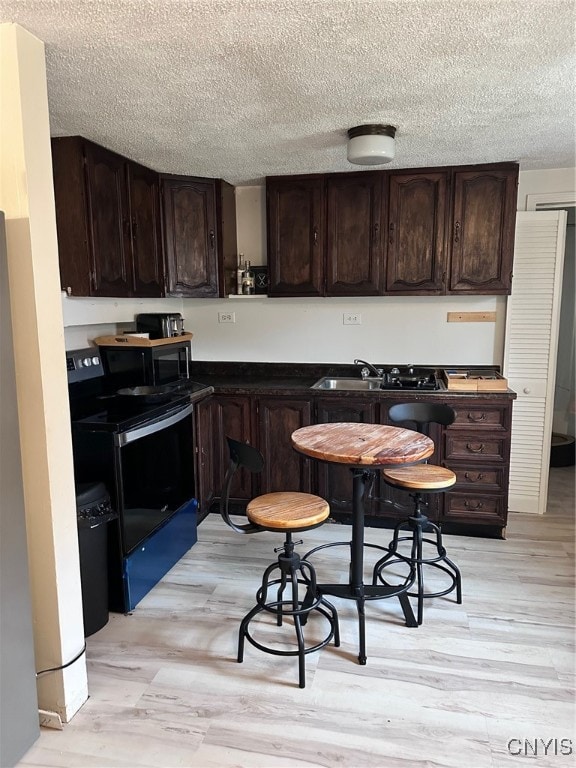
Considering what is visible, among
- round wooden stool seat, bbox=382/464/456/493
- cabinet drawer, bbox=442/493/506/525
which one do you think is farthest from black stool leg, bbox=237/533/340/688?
cabinet drawer, bbox=442/493/506/525

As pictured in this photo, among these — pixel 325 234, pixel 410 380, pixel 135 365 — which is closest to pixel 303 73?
pixel 325 234

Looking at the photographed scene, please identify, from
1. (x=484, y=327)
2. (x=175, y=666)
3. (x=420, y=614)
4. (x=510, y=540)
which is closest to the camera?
(x=175, y=666)

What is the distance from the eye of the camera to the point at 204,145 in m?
2.84

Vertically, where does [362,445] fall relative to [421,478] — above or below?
above

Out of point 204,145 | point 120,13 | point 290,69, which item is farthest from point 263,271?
point 120,13

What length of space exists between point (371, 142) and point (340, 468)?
190cm

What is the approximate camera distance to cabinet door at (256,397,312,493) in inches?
133

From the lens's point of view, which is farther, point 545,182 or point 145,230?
point 545,182

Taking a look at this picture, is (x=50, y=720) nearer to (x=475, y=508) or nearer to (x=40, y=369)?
(x=40, y=369)

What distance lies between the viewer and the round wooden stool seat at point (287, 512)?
2.03 m

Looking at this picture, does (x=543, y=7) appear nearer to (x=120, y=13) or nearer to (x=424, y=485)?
(x=120, y=13)

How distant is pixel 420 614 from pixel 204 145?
103 inches

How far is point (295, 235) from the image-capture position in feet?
11.7

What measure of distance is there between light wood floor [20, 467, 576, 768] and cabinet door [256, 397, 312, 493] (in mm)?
742
